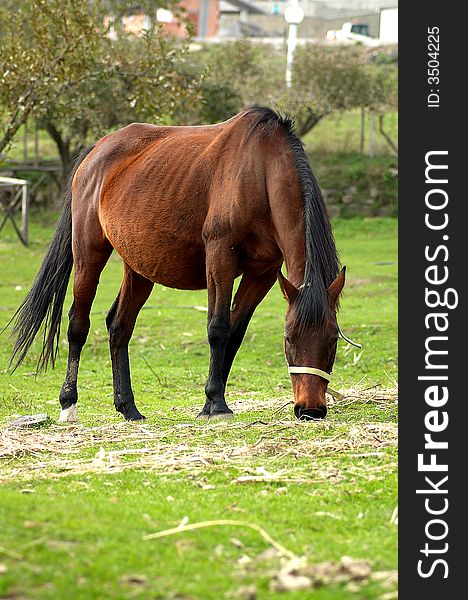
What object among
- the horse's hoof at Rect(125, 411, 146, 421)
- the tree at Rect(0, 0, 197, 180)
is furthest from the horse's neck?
the tree at Rect(0, 0, 197, 180)

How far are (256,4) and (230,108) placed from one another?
49.2 meters

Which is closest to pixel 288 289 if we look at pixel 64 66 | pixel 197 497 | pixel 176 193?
pixel 176 193

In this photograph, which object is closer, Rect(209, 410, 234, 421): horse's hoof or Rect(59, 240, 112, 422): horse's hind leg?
Rect(209, 410, 234, 421): horse's hoof

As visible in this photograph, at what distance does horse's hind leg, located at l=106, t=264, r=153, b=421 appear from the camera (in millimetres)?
8711

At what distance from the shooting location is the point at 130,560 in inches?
164

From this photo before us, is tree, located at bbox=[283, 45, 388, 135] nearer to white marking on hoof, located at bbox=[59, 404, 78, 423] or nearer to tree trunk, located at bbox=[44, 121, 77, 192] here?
tree trunk, located at bbox=[44, 121, 77, 192]

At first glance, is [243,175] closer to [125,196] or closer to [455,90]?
[125,196]

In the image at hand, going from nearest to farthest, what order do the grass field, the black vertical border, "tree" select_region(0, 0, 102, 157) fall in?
the grass field → the black vertical border → "tree" select_region(0, 0, 102, 157)

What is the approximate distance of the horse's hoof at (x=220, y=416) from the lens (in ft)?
25.4

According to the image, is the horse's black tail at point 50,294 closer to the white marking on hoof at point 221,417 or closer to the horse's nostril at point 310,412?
the white marking on hoof at point 221,417

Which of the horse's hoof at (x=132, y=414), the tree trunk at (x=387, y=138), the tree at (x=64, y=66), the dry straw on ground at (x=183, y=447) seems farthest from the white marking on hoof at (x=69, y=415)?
the tree trunk at (x=387, y=138)

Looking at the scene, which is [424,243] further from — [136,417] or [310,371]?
[136,417]

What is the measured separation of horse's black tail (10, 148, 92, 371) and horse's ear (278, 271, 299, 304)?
2832 mm

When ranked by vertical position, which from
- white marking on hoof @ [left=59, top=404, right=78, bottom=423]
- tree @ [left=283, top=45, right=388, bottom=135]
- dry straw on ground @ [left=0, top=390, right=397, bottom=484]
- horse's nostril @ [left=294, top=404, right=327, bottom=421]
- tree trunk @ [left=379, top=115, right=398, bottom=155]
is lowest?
white marking on hoof @ [left=59, top=404, right=78, bottom=423]
